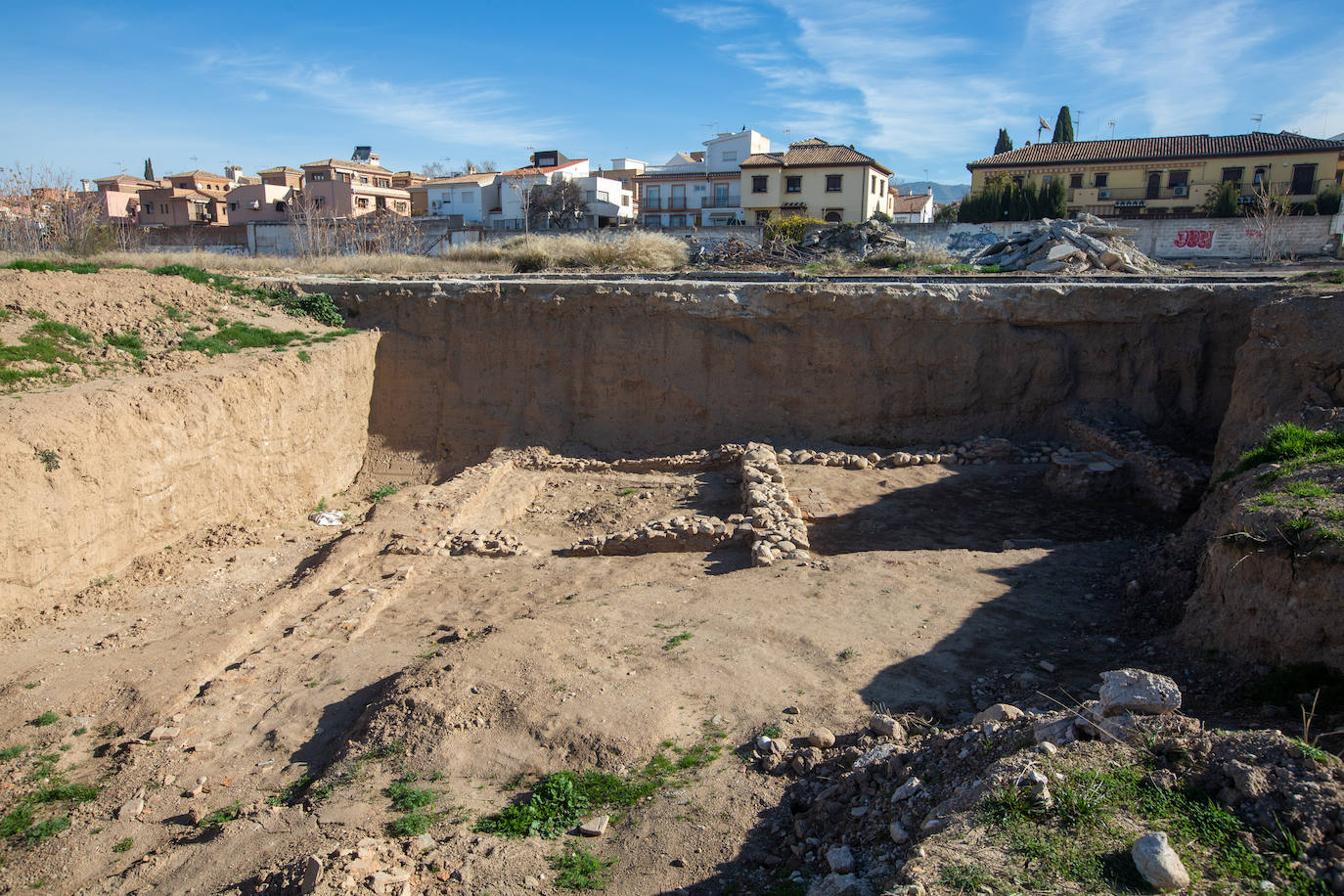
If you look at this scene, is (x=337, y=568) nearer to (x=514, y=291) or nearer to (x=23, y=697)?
(x=23, y=697)

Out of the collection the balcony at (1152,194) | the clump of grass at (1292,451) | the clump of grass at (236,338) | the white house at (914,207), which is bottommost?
the clump of grass at (1292,451)

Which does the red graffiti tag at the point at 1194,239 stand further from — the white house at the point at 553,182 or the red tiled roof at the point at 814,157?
the white house at the point at 553,182

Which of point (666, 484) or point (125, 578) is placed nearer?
point (125, 578)

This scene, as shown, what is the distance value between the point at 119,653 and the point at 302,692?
1.91 meters

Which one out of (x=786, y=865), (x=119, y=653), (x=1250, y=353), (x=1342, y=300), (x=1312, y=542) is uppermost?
(x=1342, y=300)

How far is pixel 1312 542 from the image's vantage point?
175 inches

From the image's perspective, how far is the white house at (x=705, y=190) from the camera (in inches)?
1588

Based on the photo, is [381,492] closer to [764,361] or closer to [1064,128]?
[764,361]

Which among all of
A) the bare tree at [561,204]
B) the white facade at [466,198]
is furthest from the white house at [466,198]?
the bare tree at [561,204]

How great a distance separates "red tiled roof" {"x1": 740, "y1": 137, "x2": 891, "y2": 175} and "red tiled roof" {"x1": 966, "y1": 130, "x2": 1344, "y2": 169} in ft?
17.3

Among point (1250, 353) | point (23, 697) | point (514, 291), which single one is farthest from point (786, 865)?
point (514, 291)

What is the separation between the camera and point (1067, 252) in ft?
64.4

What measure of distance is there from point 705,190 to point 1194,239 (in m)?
22.7

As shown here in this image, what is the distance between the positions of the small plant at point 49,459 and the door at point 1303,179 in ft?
131
